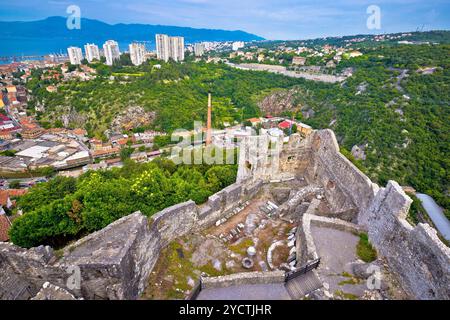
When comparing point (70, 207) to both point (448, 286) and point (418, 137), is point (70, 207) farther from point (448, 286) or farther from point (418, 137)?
point (418, 137)

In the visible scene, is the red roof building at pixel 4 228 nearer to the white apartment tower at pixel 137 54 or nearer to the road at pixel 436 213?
the road at pixel 436 213

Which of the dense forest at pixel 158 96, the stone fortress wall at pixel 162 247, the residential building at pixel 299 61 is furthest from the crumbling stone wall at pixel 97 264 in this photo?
the residential building at pixel 299 61

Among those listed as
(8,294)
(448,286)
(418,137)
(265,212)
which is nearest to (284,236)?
(265,212)

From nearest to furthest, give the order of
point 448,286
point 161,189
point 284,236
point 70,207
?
point 448,286 → point 70,207 → point 284,236 → point 161,189

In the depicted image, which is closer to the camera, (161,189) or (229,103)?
(161,189)

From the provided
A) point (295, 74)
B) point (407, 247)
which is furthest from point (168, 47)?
point (407, 247)

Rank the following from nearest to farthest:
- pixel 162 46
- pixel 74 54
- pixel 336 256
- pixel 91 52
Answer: pixel 336 256 → pixel 162 46 → pixel 74 54 → pixel 91 52

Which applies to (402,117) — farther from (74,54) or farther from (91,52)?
(74,54)
